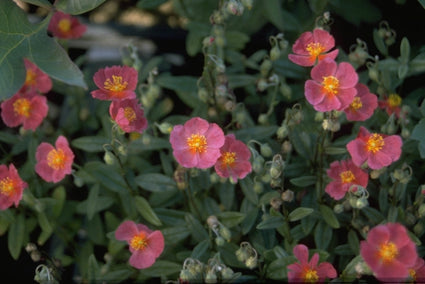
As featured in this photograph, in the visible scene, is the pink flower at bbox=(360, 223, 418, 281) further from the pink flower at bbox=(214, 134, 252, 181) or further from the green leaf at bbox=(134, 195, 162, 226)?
the green leaf at bbox=(134, 195, 162, 226)

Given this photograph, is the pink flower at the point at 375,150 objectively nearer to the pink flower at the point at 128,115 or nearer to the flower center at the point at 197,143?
the flower center at the point at 197,143

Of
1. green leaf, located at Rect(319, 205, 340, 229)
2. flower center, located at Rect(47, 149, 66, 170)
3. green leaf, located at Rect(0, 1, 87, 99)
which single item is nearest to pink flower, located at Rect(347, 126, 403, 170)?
green leaf, located at Rect(319, 205, 340, 229)

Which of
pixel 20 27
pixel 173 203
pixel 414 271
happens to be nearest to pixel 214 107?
pixel 173 203

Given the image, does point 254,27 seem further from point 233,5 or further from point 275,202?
point 275,202

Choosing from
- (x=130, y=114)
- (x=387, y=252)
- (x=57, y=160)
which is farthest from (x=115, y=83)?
(x=387, y=252)

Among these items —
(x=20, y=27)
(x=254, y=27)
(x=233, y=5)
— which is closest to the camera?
(x=233, y=5)
